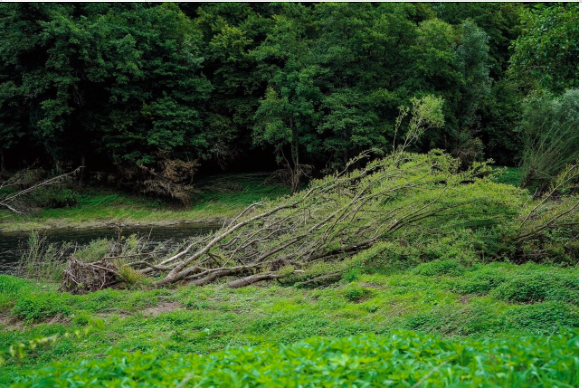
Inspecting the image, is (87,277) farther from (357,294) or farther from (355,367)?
(355,367)

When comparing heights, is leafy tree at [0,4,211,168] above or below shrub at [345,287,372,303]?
above

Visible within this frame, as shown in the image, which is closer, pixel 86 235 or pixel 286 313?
pixel 286 313

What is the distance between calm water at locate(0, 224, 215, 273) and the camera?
20.7m

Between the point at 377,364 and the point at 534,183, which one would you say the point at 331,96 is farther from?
the point at 377,364

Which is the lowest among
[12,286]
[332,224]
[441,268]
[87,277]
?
[12,286]

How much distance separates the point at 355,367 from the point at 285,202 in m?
10.3

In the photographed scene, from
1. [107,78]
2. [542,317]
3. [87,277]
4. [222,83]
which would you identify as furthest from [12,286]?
[222,83]

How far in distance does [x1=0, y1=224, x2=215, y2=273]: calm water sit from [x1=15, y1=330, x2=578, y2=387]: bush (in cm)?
1606

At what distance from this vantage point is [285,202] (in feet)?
45.9

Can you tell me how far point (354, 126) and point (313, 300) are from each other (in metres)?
23.0

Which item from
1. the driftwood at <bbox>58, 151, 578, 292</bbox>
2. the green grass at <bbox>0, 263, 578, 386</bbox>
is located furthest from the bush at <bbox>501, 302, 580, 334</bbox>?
the driftwood at <bbox>58, 151, 578, 292</bbox>

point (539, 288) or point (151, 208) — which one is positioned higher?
point (539, 288)

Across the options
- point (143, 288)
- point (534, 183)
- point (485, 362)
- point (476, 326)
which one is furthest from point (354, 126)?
point (485, 362)

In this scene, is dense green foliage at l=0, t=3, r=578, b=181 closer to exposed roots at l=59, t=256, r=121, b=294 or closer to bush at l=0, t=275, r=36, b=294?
bush at l=0, t=275, r=36, b=294
